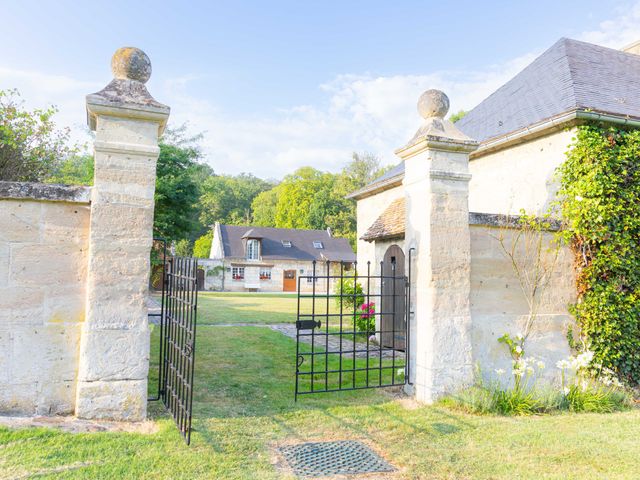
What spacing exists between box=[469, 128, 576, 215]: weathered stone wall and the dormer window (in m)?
29.6

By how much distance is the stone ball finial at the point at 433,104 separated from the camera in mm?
5234

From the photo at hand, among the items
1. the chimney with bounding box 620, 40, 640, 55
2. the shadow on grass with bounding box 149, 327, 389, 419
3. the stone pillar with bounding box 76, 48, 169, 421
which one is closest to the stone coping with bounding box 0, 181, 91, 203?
the stone pillar with bounding box 76, 48, 169, 421

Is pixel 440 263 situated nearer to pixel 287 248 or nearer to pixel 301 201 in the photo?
pixel 287 248

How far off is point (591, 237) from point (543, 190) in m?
1.49

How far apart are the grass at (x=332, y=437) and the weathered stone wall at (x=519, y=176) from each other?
Answer: 331 cm

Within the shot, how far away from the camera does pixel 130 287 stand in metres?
3.94

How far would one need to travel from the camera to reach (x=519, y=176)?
292 inches

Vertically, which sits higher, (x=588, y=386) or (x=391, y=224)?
(x=391, y=224)

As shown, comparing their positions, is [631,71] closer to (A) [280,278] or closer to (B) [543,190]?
(B) [543,190]

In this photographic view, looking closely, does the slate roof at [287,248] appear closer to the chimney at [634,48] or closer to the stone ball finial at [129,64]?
the chimney at [634,48]

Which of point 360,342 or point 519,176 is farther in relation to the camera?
point 360,342

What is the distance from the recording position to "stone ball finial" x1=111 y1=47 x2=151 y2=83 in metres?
4.23

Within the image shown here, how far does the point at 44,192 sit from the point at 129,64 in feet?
4.67

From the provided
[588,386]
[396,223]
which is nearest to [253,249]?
[396,223]
